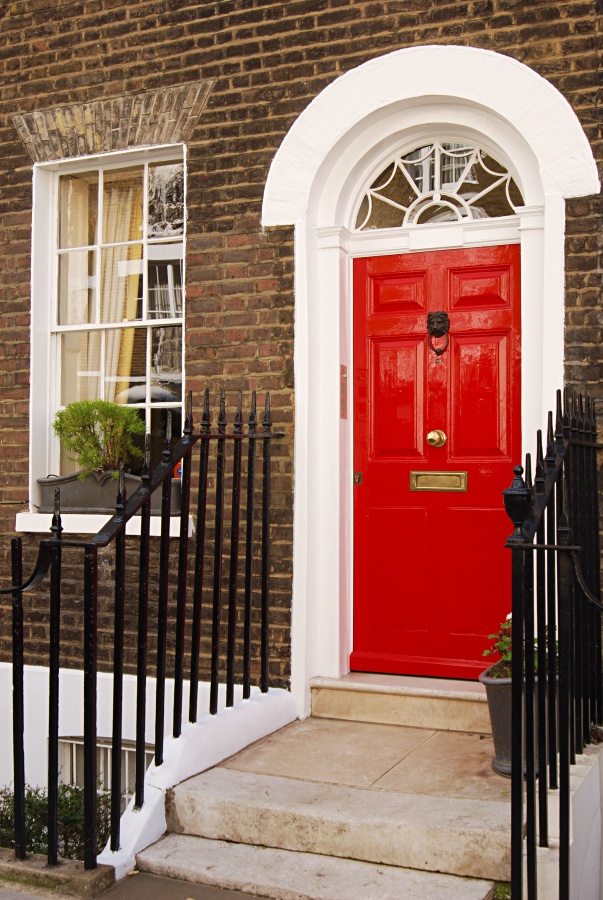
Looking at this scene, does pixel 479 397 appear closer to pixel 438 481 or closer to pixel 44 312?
pixel 438 481

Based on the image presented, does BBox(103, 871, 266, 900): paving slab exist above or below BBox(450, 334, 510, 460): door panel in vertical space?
below

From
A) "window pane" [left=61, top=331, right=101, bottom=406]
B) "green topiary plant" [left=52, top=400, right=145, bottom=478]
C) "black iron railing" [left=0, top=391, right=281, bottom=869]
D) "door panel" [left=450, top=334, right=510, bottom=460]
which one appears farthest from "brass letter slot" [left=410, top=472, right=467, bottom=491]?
"window pane" [left=61, top=331, right=101, bottom=406]

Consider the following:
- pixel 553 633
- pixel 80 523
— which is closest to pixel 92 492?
pixel 80 523

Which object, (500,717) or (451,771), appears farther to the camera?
(451,771)

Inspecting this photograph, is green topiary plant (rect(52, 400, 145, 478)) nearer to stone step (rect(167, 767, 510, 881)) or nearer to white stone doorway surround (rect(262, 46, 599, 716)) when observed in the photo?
white stone doorway surround (rect(262, 46, 599, 716))

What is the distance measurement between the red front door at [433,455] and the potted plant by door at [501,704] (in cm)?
93

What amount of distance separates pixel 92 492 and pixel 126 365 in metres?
0.83

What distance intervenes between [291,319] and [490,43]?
174 centimetres

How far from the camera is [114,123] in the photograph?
5.97 meters

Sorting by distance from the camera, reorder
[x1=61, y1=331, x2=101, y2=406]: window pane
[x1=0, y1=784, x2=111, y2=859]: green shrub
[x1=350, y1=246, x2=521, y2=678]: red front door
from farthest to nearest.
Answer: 1. [x1=61, y1=331, x2=101, y2=406]: window pane
2. [x1=350, y1=246, x2=521, y2=678]: red front door
3. [x1=0, y1=784, x2=111, y2=859]: green shrub

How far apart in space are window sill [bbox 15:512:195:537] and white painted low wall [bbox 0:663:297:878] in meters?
0.85

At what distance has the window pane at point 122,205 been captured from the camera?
242 inches

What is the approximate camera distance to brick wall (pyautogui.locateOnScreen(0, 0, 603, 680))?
4863 mm

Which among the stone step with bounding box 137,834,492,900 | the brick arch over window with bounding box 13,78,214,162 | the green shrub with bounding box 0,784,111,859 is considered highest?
the brick arch over window with bounding box 13,78,214,162
